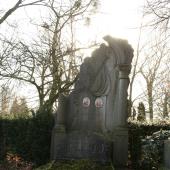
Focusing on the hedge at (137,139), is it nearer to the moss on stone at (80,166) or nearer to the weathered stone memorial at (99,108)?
the weathered stone memorial at (99,108)

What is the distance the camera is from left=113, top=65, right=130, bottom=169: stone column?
12586 millimetres

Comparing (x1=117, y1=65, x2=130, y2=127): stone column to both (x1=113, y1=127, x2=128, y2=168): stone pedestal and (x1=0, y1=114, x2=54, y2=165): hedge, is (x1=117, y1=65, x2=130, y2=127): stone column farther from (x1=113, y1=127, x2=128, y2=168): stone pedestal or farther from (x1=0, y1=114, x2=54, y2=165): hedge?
(x1=0, y1=114, x2=54, y2=165): hedge

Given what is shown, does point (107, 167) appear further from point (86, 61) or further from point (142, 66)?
point (142, 66)

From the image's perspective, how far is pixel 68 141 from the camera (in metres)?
12.4

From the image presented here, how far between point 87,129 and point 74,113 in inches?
28.3

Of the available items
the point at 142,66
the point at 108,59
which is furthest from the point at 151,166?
the point at 142,66

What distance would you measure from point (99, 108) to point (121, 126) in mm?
1136

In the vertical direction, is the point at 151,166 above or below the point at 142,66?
below

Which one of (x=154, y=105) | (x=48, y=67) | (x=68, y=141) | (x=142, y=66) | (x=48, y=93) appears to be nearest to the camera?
(x=68, y=141)

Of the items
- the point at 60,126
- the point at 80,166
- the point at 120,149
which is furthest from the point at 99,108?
the point at 80,166

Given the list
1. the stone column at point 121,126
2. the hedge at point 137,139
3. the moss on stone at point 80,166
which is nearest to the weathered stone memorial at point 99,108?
the stone column at point 121,126

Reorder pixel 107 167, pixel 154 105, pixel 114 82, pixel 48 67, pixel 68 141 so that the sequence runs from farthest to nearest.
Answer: pixel 154 105 < pixel 48 67 < pixel 114 82 < pixel 68 141 < pixel 107 167

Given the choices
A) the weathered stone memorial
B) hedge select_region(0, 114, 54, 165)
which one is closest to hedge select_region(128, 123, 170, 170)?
the weathered stone memorial

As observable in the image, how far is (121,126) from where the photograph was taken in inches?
504
